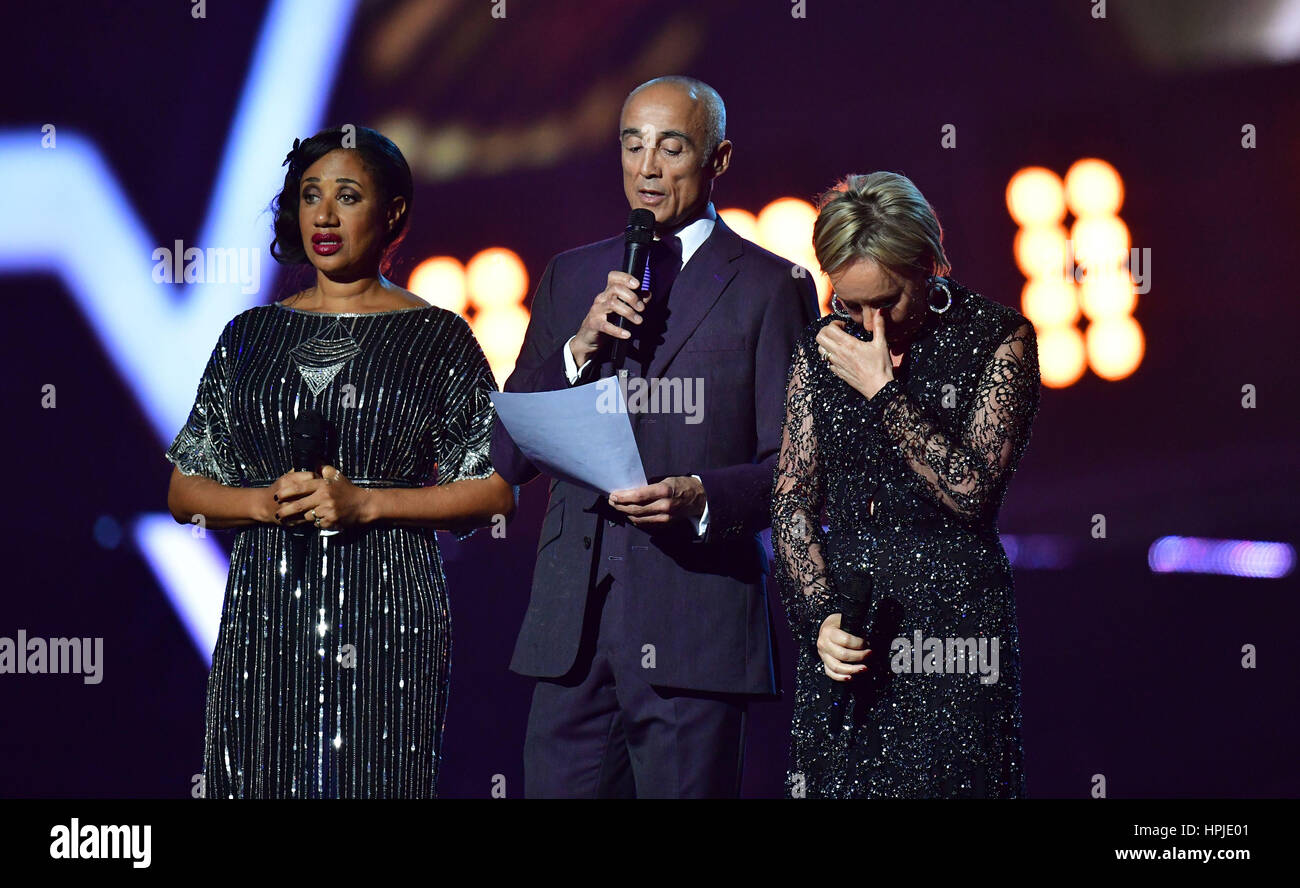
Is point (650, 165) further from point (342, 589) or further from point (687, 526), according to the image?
point (342, 589)

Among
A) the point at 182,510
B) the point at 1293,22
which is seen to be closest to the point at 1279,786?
the point at 1293,22

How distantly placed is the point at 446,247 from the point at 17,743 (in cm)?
180

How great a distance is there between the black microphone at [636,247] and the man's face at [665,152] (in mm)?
72

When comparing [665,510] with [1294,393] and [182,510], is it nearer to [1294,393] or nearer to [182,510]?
[182,510]

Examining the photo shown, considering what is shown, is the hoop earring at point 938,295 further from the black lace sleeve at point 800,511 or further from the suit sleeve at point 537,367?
the suit sleeve at point 537,367

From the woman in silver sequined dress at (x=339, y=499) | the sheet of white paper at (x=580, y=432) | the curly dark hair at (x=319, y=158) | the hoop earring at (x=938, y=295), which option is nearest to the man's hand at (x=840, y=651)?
the sheet of white paper at (x=580, y=432)

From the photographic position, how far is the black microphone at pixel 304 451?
2492 millimetres

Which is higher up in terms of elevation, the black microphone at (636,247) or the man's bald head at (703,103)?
the man's bald head at (703,103)

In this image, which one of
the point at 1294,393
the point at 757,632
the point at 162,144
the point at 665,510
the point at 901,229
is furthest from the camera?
the point at 1294,393

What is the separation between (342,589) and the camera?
2584mm

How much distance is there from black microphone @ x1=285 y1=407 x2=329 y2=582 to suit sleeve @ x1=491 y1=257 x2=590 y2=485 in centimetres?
32

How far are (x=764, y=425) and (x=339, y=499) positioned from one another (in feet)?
2.51

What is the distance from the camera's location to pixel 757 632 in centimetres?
253

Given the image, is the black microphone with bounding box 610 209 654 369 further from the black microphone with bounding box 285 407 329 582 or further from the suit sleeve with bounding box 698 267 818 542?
the black microphone with bounding box 285 407 329 582
